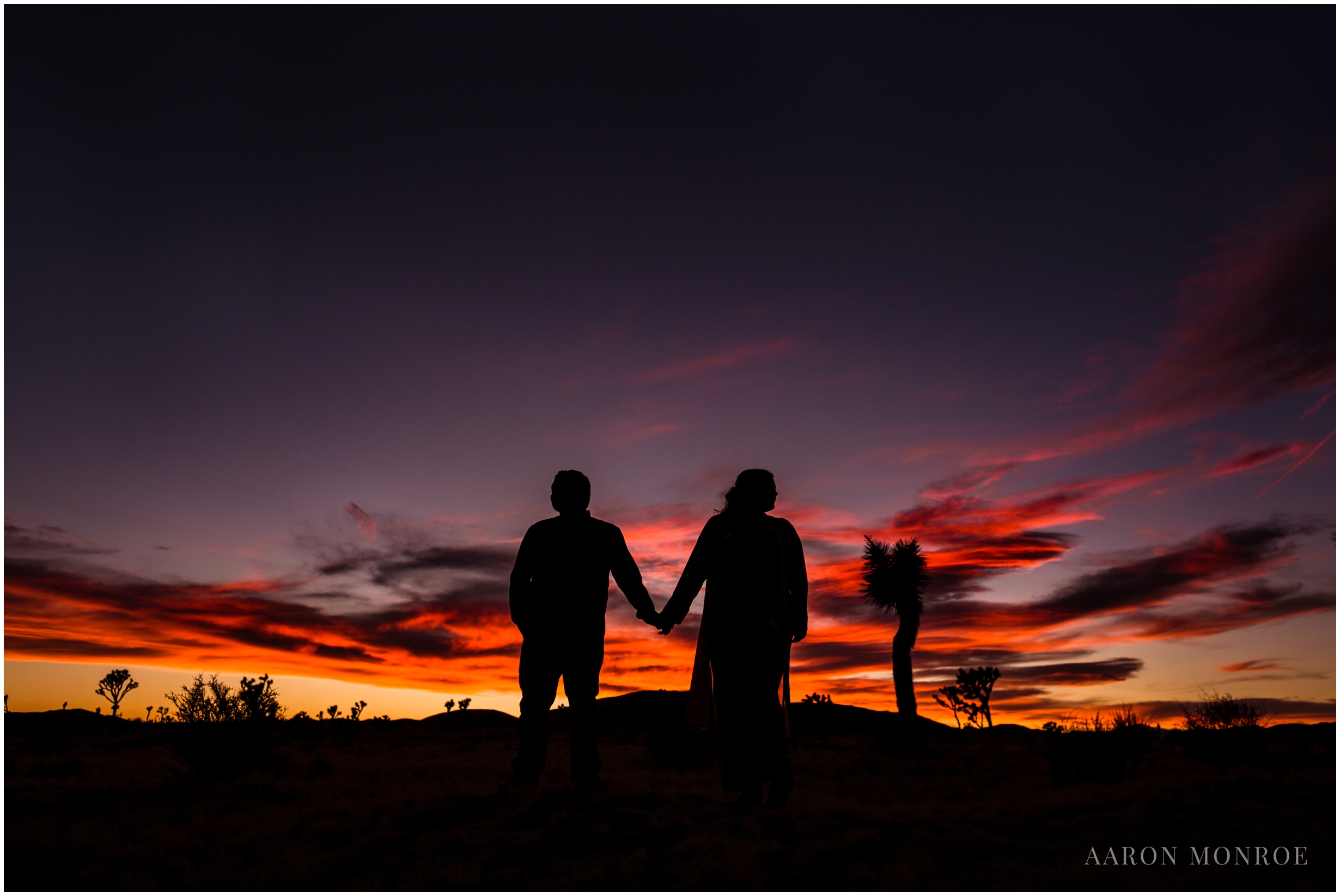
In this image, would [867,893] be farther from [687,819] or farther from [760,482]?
[760,482]

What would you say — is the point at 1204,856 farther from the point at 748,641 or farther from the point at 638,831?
the point at 638,831

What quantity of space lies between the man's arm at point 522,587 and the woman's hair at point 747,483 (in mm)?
2049

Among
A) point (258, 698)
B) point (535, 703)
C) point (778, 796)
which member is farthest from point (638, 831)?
point (258, 698)

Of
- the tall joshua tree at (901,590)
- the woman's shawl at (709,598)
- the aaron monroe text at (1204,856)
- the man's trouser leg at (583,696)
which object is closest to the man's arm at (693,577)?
the woman's shawl at (709,598)

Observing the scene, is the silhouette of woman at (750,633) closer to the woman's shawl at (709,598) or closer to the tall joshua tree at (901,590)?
the woman's shawl at (709,598)

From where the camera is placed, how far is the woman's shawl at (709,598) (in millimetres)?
7387

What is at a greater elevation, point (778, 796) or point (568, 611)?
point (568, 611)

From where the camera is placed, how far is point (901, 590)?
26.7 meters

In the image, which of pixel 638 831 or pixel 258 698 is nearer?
pixel 638 831

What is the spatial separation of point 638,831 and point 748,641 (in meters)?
1.92

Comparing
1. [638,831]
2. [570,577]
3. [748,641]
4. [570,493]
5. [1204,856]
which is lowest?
[1204,856]

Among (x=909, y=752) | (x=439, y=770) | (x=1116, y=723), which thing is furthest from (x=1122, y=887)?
(x=909, y=752)

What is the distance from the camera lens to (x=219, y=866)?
589 cm

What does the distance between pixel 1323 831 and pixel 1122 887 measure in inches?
127
